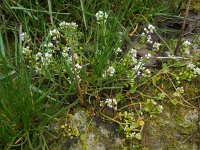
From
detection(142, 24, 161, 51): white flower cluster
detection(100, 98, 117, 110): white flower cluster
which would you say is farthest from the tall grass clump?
detection(142, 24, 161, 51): white flower cluster

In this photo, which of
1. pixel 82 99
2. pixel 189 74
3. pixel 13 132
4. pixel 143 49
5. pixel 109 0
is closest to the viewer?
pixel 13 132

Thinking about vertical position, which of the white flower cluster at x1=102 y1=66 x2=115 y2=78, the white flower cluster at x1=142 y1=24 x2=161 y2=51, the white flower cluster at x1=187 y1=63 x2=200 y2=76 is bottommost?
the white flower cluster at x1=187 y1=63 x2=200 y2=76

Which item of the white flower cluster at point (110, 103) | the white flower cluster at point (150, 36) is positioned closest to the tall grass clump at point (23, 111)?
the white flower cluster at point (110, 103)

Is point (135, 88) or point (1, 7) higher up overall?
point (1, 7)

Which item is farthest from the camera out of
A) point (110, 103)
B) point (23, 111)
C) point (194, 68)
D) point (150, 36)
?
point (150, 36)

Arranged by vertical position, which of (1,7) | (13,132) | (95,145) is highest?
(1,7)

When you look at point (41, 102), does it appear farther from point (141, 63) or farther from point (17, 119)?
point (141, 63)

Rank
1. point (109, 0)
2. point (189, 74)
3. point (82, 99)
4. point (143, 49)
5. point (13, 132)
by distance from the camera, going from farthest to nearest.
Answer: point (109, 0) < point (143, 49) < point (189, 74) < point (82, 99) < point (13, 132)

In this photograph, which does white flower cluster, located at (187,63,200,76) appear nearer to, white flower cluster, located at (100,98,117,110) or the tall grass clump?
white flower cluster, located at (100,98,117,110)

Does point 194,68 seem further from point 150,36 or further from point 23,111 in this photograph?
point 23,111

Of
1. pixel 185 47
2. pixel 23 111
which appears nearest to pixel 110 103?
pixel 23 111

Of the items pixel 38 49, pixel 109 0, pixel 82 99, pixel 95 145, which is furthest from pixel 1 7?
pixel 95 145
